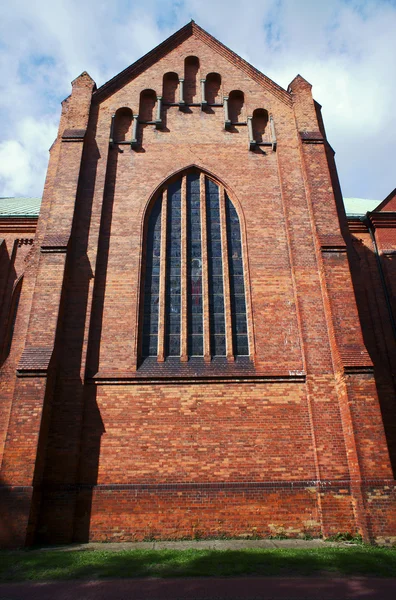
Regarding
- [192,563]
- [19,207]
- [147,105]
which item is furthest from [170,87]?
[192,563]

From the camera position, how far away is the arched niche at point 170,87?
1485cm

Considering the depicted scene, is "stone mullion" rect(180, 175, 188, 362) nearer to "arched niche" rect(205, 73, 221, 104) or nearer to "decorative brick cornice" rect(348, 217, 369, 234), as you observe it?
"arched niche" rect(205, 73, 221, 104)

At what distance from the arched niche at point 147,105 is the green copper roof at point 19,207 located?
17.5 feet

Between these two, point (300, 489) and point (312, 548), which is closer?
point (312, 548)

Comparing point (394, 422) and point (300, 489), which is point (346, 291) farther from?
point (300, 489)

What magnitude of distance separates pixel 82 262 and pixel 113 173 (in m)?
3.32

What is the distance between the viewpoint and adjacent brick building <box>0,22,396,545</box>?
9.21 meters

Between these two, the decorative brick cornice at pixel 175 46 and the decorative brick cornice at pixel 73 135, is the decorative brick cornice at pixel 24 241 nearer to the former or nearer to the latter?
the decorative brick cornice at pixel 73 135

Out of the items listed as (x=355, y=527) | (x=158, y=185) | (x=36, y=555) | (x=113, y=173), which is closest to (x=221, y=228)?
(x=158, y=185)

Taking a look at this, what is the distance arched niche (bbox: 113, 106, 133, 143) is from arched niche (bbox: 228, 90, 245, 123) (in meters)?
3.36

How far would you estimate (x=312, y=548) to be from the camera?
314 inches

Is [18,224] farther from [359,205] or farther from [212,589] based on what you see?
[359,205]

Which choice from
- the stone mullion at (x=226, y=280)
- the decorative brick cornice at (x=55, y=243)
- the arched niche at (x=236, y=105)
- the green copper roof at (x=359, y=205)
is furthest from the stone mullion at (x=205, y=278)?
the green copper roof at (x=359, y=205)

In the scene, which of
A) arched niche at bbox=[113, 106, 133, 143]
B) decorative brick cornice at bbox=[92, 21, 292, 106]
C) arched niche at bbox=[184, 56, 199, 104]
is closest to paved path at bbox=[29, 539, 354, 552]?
arched niche at bbox=[113, 106, 133, 143]
